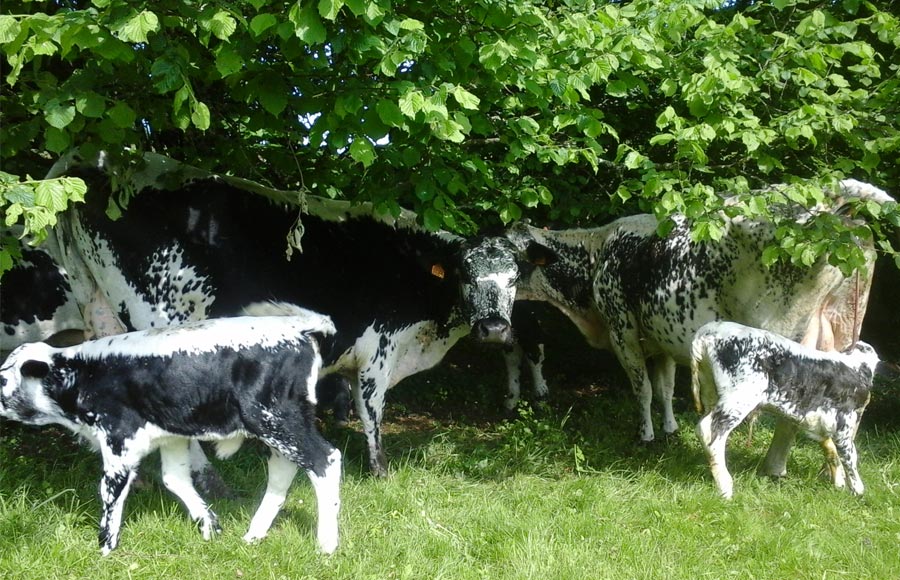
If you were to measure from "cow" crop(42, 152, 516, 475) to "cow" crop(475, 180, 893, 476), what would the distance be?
789mm

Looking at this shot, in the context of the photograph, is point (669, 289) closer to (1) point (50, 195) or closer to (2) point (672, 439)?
(2) point (672, 439)

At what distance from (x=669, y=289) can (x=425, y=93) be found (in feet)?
11.9

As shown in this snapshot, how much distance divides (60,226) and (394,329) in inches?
104

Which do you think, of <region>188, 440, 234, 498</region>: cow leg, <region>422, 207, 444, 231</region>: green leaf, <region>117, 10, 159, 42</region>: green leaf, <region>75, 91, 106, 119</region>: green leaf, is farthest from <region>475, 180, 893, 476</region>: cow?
<region>117, 10, 159, 42</region>: green leaf

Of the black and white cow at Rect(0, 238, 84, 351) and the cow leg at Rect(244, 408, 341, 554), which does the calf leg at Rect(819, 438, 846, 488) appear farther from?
the black and white cow at Rect(0, 238, 84, 351)

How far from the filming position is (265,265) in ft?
20.9

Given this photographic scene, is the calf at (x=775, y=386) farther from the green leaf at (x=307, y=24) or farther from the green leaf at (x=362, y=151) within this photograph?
the green leaf at (x=307, y=24)

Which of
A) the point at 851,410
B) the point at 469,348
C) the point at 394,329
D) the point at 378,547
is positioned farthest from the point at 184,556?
the point at 469,348

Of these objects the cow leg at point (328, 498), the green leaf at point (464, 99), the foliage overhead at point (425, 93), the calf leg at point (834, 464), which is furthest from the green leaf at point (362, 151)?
the calf leg at point (834, 464)

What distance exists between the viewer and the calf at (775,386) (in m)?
5.73

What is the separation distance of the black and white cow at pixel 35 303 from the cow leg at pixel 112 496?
8.67ft

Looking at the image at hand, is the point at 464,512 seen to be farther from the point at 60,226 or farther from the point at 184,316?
the point at 60,226

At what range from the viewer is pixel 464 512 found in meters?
5.50

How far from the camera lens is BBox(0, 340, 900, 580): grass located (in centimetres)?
463
